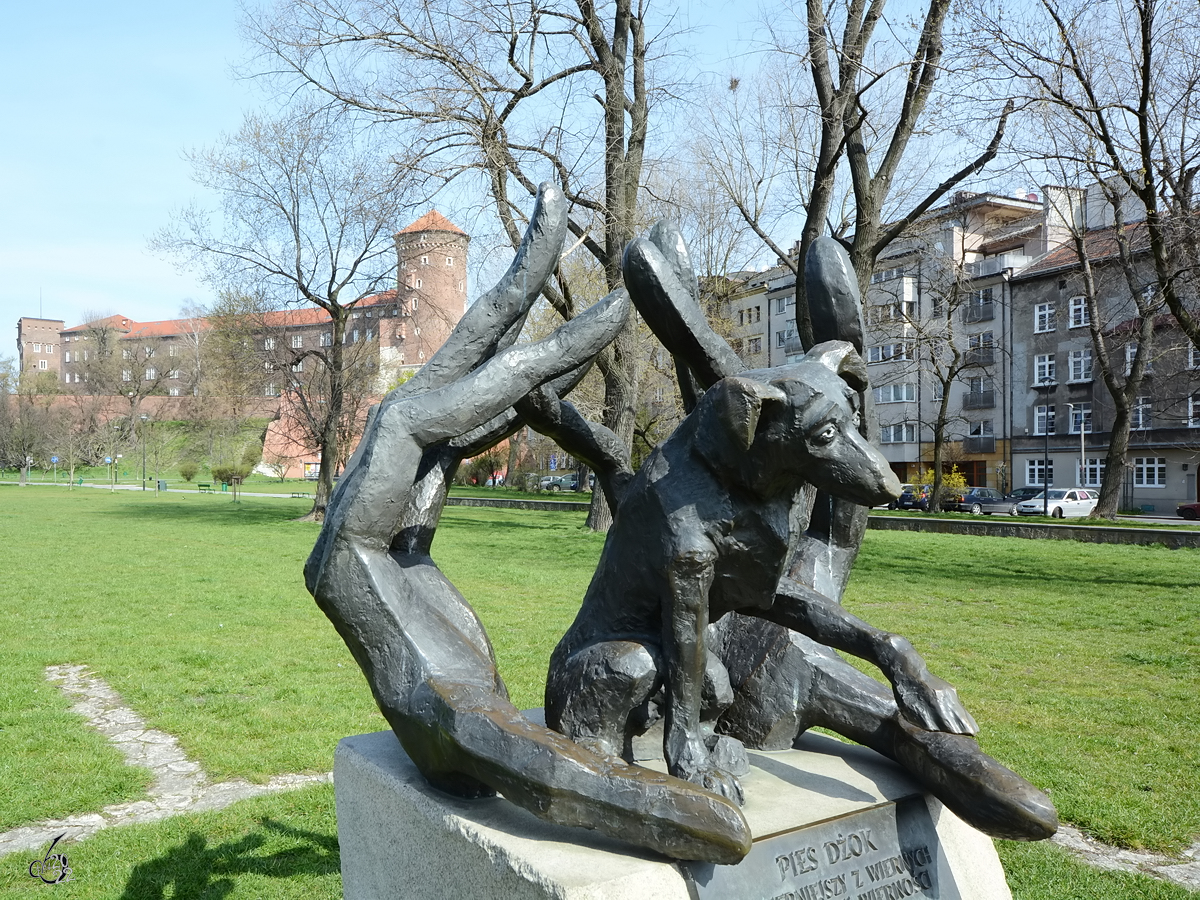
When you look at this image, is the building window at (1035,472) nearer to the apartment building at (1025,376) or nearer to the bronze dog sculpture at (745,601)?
the apartment building at (1025,376)

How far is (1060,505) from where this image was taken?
105 ft

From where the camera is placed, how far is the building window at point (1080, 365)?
122 ft

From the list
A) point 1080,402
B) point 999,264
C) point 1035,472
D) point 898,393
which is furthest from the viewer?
point 898,393

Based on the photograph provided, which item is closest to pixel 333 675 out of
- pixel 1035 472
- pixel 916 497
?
pixel 916 497

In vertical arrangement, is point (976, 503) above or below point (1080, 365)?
below

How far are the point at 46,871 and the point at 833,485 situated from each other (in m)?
4.14

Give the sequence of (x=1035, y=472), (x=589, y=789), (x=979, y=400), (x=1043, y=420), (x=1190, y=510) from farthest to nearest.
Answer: (x=979, y=400) < (x=1035, y=472) < (x=1043, y=420) < (x=1190, y=510) < (x=589, y=789)

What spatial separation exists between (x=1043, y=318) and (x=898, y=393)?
806 centimetres

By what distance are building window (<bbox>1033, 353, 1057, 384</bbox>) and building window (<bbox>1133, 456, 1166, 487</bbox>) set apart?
476 cm

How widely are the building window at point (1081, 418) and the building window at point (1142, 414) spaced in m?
1.60

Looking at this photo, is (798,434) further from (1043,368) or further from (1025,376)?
(1025,376)

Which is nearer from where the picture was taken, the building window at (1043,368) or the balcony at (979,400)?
the building window at (1043,368)

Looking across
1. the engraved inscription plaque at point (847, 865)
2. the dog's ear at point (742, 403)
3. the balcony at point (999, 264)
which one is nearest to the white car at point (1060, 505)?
the balcony at point (999, 264)

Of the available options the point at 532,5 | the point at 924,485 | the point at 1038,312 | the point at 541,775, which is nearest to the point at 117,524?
the point at 532,5
